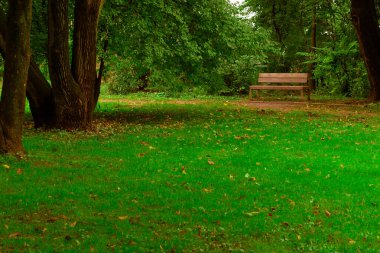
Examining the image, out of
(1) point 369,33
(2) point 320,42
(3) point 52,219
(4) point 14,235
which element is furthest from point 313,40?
(4) point 14,235

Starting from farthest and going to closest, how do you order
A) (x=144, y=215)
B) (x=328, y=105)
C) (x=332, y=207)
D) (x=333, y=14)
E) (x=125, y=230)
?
(x=333, y=14)
(x=328, y=105)
(x=332, y=207)
(x=144, y=215)
(x=125, y=230)

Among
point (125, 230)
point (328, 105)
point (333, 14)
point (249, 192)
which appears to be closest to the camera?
point (125, 230)

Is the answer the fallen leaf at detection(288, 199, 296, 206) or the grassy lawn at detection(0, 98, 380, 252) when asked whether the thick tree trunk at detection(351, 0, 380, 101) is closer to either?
the grassy lawn at detection(0, 98, 380, 252)

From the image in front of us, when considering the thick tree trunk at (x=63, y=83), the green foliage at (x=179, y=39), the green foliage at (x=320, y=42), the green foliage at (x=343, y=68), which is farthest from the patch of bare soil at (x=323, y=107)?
the thick tree trunk at (x=63, y=83)

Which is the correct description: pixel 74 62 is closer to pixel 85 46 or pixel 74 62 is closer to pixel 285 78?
pixel 85 46

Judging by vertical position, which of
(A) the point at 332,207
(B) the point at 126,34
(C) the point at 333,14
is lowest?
(A) the point at 332,207

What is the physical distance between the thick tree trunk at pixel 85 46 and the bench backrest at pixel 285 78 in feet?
39.4

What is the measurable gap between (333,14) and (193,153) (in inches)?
750

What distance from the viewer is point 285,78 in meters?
22.9

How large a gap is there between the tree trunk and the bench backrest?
1554cm

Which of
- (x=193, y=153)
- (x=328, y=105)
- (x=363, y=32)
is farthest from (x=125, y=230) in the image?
(x=363, y=32)

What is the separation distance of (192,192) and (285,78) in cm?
1662

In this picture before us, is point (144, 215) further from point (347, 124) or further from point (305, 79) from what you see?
point (305, 79)

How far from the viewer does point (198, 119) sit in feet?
52.7
